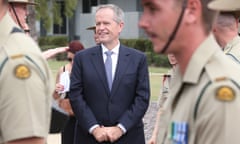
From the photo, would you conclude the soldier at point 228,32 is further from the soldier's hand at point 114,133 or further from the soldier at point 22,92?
the soldier at point 22,92

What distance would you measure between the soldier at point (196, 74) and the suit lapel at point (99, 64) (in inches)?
124

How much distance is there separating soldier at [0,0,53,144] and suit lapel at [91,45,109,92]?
2.98 metres

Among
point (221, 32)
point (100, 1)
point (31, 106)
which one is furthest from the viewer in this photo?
point (100, 1)

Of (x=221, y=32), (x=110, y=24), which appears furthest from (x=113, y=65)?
(x=221, y=32)

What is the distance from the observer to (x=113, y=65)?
19.0 feet

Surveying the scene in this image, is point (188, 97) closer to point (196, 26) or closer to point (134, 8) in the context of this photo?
point (196, 26)

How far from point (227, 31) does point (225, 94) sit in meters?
2.29

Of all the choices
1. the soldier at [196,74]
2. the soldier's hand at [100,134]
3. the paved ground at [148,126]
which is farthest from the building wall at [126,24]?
the soldier at [196,74]

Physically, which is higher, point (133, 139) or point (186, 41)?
point (186, 41)

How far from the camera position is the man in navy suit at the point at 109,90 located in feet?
18.6

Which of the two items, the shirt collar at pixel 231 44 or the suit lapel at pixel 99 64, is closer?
the shirt collar at pixel 231 44

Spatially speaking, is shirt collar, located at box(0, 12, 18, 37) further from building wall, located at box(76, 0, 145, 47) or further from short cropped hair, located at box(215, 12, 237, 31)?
building wall, located at box(76, 0, 145, 47)

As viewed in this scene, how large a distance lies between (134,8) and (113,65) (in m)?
30.4

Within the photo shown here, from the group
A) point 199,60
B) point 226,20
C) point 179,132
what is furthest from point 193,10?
point 226,20
